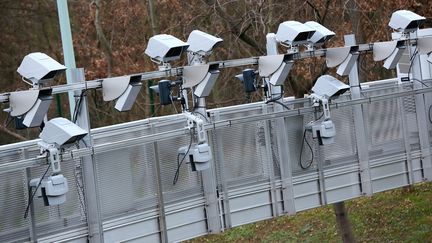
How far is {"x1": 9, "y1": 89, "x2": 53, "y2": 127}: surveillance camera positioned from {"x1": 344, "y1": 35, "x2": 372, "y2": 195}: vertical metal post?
5.44 meters

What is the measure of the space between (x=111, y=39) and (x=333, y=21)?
366 inches

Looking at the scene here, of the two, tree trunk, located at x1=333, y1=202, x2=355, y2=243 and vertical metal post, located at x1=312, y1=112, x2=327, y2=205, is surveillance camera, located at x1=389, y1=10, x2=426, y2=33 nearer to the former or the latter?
vertical metal post, located at x1=312, y1=112, x2=327, y2=205

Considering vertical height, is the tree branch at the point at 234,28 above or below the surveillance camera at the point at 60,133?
above

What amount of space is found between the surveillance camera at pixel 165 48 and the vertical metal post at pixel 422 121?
4837 millimetres

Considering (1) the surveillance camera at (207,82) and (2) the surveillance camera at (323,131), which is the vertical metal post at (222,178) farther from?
(2) the surveillance camera at (323,131)

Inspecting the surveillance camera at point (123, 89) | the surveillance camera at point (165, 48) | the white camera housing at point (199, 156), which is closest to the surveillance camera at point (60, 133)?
the surveillance camera at point (123, 89)

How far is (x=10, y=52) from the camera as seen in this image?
31.9 meters

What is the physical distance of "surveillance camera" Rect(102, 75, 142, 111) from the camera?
37.6 feet

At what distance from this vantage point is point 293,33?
13719 millimetres

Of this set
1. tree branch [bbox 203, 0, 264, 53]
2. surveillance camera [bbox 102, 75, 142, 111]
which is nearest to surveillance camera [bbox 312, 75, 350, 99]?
surveillance camera [bbox 102, 75, 142, 111]

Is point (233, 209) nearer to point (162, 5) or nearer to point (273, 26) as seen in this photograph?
point (273, 26)

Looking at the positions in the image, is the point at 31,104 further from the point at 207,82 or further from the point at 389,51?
the point at 389,51

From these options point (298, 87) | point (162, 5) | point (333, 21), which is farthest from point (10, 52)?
point (298, 87)

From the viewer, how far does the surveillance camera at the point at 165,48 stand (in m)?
12.0
